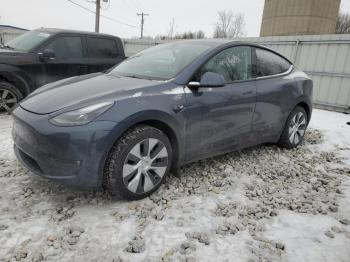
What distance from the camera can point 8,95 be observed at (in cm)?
568

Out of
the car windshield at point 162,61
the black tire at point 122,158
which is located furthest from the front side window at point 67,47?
the black tire at point 122,158

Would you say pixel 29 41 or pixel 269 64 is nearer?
pixel 269 64

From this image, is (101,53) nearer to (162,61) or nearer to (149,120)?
(162,61)

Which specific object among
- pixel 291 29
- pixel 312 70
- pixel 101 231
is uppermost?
pixel 291 29

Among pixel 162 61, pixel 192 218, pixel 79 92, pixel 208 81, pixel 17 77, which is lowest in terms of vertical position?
pixel 192 218

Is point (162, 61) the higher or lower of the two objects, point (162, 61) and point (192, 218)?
the higher

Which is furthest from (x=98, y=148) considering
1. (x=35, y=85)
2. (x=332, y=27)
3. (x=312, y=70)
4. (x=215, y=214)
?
(x=332, y=27)

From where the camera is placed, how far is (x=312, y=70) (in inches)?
374

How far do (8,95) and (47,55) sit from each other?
1.03 metres

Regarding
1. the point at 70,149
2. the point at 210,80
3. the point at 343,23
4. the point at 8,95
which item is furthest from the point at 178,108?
the point at 343,23

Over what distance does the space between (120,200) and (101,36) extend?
492cm

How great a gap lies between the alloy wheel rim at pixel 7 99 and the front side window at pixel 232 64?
4007mm

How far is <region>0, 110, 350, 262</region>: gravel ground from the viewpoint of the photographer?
89.8 inches

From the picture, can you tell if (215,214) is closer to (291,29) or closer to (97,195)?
(97,195)
